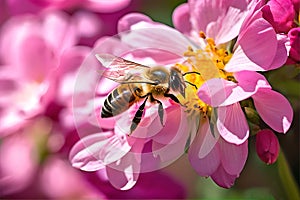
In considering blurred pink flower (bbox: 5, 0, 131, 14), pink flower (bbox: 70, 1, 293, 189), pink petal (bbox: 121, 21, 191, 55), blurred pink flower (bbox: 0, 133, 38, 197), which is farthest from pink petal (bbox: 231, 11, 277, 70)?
blurred pink flower (bbox: 0, 133, 38, 197)

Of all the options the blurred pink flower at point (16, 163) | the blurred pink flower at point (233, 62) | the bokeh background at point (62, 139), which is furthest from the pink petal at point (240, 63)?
the blurred pink flower at point (16, 163)

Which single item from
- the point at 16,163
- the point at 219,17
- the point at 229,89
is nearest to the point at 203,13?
the point at 219,17

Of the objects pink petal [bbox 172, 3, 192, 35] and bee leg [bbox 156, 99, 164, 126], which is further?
pink petal [bbox 172, 3, 192, 35]

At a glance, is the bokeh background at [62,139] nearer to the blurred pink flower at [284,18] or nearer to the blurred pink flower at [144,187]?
the blurred pink flower at [144,187]

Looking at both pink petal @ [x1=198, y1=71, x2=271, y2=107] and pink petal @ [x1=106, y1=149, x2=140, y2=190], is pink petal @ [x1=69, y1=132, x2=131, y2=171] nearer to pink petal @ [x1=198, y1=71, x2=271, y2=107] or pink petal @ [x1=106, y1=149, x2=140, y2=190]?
pink petal @ [x1=106, y1=149, x2=140, y2=190]

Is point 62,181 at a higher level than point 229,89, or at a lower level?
lower

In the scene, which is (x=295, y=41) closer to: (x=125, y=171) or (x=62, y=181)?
(x=125, y=171)
